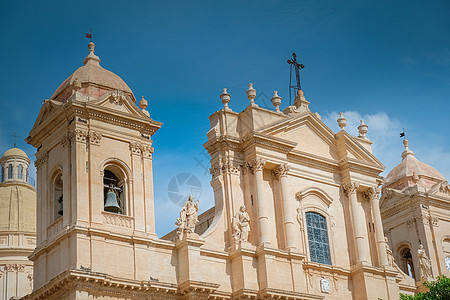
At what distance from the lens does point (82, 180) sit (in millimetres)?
30328

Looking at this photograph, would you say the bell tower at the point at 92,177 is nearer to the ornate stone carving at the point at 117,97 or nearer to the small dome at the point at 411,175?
the ornate stone carving at the point at 117,97

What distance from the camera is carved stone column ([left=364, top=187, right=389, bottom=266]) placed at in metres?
37.2

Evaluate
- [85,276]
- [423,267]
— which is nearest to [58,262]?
[85,276]

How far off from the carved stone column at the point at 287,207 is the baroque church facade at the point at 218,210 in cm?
5

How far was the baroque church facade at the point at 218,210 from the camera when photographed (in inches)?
1178

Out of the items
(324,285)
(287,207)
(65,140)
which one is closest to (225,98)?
(287,207)

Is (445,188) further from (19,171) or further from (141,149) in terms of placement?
(19,171)

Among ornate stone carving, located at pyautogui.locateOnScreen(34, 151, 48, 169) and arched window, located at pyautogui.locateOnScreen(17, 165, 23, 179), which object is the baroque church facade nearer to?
ornate stone carving, located at pyautogui.locateOnScreen(34, 151, 48, 169)

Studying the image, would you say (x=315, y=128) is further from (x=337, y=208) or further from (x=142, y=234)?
(x=142, y=234)

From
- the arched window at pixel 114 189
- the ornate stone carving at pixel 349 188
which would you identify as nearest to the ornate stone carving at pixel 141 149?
the arched window at pixel 114 189

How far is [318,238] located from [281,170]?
3.24m

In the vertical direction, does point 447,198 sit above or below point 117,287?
above

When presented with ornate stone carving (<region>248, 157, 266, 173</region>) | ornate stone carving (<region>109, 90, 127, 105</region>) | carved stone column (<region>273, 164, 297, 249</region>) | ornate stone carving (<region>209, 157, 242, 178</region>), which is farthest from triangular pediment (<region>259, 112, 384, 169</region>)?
ornate stone carving (<region>109, 90, 127, 105</region>)

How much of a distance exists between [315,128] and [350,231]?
15.1ft
